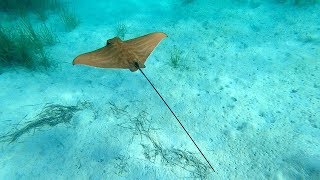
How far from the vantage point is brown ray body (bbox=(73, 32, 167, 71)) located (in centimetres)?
373

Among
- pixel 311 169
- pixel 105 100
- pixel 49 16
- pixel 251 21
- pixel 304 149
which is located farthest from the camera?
pixel 49 16

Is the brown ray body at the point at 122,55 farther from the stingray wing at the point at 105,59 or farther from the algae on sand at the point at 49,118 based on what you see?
the algae on sand at the point at 49,118

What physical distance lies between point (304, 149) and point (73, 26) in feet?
22.0

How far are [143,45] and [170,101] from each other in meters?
1.17

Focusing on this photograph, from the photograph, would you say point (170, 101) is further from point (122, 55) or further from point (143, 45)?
point (122, 55)

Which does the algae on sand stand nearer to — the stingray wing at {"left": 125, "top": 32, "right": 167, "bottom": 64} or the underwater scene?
the underwater scene

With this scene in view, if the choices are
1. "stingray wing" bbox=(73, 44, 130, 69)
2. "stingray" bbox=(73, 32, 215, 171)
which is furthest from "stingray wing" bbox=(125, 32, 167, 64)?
"stingray wing" bbox=(73, 44, 130, 69)

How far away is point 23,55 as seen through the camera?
542cm

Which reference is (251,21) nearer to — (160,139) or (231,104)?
(231,104)

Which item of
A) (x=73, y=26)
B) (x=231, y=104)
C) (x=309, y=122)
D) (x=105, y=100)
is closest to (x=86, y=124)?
(x=105, y=100)

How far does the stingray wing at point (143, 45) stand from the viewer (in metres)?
3.95

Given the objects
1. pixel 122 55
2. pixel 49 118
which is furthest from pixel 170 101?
pixel 49 118

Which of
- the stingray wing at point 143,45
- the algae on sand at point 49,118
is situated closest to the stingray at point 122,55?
the stingray wing at point 143,45

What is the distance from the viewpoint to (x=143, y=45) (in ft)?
14.0
